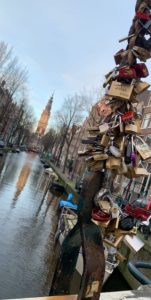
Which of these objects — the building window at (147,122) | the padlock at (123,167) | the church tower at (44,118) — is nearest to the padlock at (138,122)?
Answer: the padlock at (123,167)

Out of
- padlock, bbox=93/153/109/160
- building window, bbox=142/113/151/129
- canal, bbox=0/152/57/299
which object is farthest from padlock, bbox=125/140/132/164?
building window, bbox=142/113/151/129

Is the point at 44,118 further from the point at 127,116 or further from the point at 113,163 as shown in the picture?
the point at 113,163

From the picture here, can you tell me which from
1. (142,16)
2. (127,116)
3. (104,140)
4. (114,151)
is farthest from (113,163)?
(142,16)

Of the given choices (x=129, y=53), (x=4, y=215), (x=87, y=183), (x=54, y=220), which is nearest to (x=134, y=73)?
(x=129, y=53)

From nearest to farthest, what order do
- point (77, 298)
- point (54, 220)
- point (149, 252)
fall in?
point (77, 298)
point (149, 252)
point (54, 220)

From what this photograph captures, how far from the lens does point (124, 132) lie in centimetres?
255

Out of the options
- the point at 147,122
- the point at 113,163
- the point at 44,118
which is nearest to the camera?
the point at 113,163

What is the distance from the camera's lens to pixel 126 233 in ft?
8.55

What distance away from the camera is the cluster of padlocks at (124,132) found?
250 cm

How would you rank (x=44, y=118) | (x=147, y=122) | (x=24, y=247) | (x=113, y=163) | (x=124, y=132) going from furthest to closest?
1. (x=44, y=118)
2. (x=147, y=122)
3. (x=24, y=247)
4. (x=124, y=132)
5. (x=113, y=163)

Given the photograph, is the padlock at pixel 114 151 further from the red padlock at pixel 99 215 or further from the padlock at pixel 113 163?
the red padlock at pixel 99 215

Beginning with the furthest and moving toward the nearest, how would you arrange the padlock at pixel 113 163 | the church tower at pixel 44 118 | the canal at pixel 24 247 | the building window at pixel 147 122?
the church tower at pixel 44 118
the building window at pixel 147 122
the canal at pixel 24 247
the padlock at pixel 113 163

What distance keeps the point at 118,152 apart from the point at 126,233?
2.05ft

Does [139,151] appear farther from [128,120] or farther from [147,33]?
[147,33]
